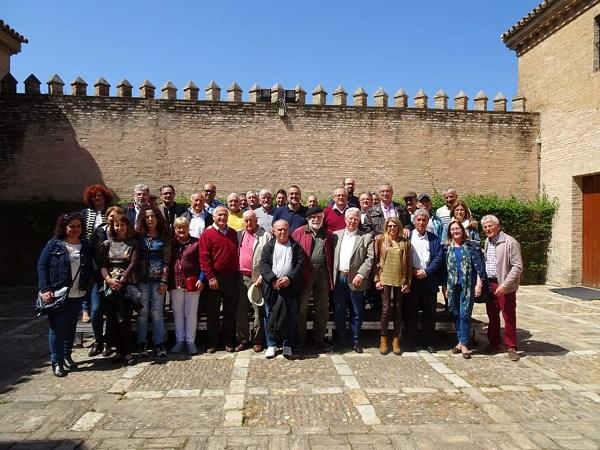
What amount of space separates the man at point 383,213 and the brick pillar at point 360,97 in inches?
297

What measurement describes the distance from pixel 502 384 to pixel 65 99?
42.1ft

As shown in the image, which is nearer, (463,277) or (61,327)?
(61,327)

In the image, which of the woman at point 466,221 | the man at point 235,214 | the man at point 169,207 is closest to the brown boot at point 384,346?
the woman at point 466,221

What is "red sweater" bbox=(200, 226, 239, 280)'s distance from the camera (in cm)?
591

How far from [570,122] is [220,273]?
11169 millimetres

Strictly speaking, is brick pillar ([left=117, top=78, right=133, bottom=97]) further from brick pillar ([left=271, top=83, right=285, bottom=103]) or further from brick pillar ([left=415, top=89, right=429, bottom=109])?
brick pillar ([left=415, top=89, right=429, bottom=109])

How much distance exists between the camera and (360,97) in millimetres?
13961

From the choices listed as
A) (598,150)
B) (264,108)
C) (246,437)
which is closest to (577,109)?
(598,150)

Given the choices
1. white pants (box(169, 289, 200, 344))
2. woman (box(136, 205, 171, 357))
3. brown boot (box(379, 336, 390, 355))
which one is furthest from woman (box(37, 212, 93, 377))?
brown boot (box(379, 336, 390, 355))

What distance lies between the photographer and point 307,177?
540 inches

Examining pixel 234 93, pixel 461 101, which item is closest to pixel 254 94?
pixel 234 93

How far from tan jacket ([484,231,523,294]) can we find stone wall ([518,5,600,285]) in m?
7.54

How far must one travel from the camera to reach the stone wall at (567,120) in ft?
38.6

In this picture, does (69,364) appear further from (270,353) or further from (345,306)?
(345,306)
